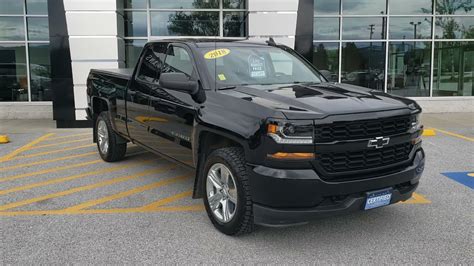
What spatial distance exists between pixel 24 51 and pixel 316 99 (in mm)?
11556

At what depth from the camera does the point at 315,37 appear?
1380cm

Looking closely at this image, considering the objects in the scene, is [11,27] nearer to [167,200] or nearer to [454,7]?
[167,200]

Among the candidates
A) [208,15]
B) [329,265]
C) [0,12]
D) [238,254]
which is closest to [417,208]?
[329,265]

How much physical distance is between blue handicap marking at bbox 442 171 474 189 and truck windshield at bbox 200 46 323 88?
2.54m

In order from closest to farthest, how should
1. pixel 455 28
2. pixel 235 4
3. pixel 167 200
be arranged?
1. pixel 167 200
2. pixel 235 4
3. pixel 455 28

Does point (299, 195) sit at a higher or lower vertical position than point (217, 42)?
lower

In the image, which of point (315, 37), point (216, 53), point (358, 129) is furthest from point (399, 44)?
point (358, 129)

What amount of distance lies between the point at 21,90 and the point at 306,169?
39.0ft

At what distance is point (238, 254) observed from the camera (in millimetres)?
3844

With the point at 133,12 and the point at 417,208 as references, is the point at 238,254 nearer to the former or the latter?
the point at 417,208

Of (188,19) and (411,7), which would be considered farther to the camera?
(411,7)

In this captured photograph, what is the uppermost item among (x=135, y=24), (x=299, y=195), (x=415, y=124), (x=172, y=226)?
(x=135, y=24)

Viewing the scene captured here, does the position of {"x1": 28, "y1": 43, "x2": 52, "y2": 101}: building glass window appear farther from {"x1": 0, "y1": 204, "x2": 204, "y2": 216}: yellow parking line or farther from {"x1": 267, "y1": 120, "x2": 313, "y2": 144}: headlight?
{"x1": 267, "y1": 120, "x2": 313, "y2": 144}: headlight

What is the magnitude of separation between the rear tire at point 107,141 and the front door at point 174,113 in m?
1.63
